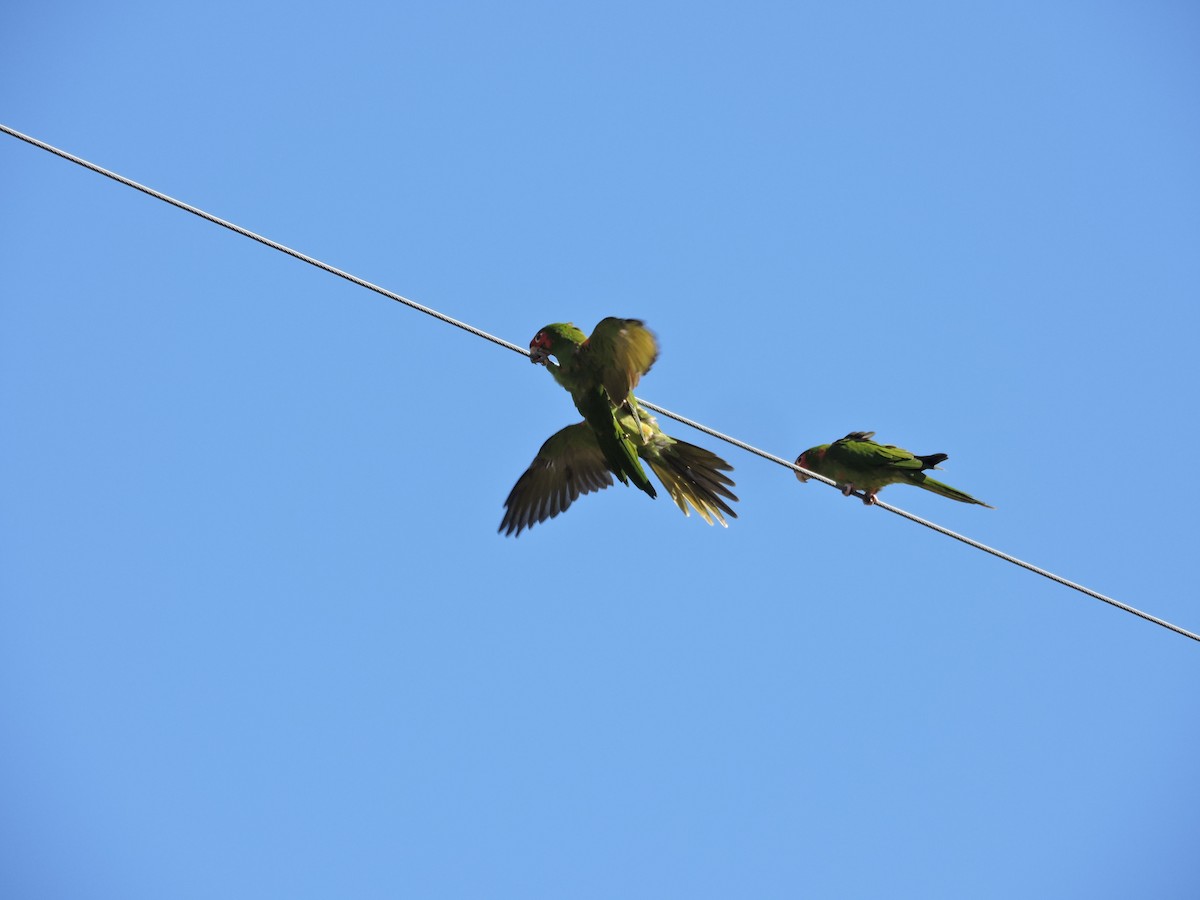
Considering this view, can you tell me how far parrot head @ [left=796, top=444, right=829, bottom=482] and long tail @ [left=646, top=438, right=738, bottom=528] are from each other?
1.64 m

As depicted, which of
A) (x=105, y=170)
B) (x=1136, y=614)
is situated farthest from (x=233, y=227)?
(x=1136, y=614)

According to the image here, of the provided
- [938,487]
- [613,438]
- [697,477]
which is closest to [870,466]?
[938,487]

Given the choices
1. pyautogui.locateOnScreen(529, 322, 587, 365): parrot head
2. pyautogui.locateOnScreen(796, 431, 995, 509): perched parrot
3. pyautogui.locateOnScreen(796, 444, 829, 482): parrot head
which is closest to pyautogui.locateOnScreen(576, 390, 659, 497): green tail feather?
pyautogui.locateOnScreen(529, 322, 587, 365): parrot head

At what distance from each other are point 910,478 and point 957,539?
2.75 m

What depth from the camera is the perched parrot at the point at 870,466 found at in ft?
27.1

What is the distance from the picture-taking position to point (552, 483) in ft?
29.4

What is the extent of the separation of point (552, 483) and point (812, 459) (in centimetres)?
201

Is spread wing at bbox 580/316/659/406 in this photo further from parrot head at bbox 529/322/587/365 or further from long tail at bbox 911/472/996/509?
long tail at bbox 911/472/996/509

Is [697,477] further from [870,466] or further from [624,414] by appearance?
[870,466]

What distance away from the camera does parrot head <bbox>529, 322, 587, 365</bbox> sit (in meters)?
7.04

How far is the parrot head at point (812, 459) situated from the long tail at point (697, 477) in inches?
64.5

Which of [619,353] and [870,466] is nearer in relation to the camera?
[619,353]

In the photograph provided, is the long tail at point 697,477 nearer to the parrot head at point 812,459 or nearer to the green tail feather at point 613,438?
the green tail feather at point 613,438

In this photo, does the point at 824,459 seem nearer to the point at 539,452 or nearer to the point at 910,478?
the point at 910,478
